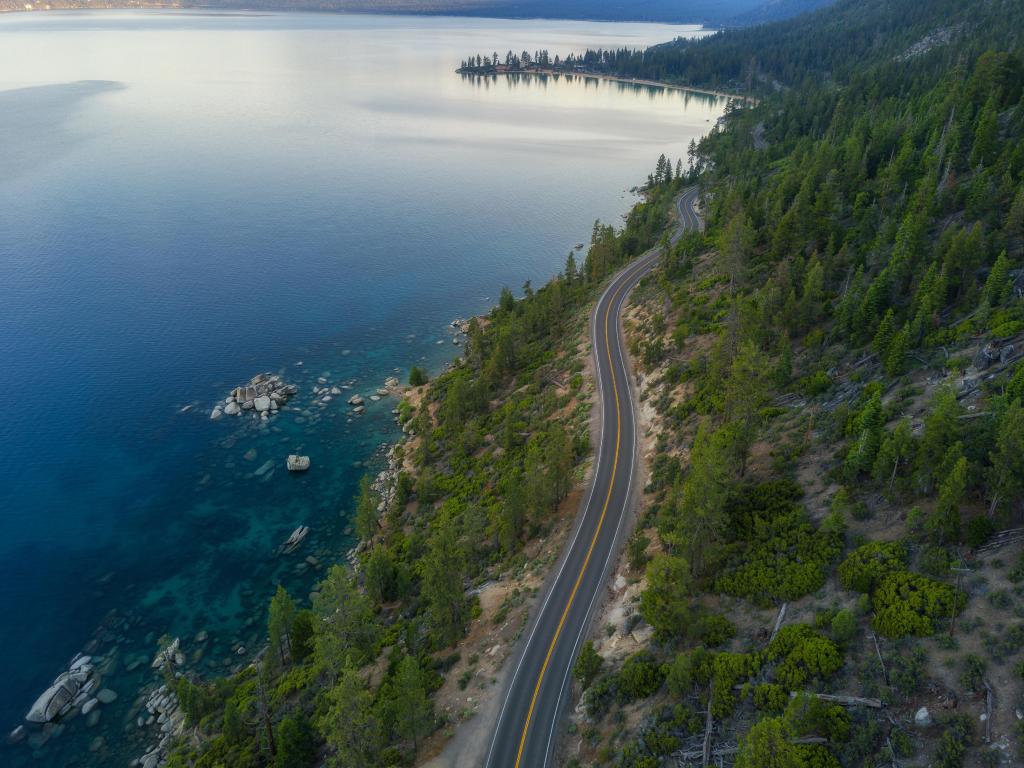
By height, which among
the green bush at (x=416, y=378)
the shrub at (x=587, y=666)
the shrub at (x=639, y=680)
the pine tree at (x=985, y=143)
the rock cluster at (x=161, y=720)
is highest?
the pine tree at (x=985, y=143)

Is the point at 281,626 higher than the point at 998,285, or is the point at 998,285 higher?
the point at 998,285

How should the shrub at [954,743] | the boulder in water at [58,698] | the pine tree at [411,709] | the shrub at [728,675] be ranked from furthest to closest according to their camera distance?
the boulder in water at [58,698], the pine tree at [411,709], the shrub at [728,675], the shrub at [954,743]

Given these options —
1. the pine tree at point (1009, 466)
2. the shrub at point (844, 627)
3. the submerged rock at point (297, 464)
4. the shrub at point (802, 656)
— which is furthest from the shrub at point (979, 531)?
the submerged rock at point (297, 464)

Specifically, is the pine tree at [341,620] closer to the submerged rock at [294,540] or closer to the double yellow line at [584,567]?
the double yellow line at [584,567]

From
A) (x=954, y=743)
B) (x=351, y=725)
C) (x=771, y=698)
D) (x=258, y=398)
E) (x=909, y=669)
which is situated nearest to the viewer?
(x=954, y=743)

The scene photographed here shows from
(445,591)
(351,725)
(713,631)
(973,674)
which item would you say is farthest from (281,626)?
(973,674)

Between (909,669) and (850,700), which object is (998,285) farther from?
(850,700)

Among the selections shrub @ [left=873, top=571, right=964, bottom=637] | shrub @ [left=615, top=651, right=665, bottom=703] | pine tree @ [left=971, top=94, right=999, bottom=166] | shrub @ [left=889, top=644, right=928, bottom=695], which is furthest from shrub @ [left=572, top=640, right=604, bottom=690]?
pine tree @ [left=971, top=94, right=999, bottom=166]
